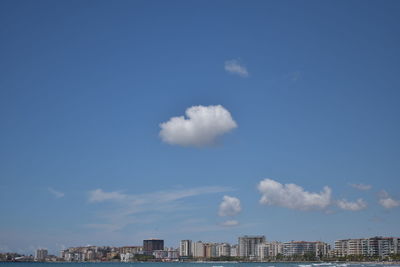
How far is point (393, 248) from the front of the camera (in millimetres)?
190500

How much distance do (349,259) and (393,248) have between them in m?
19.2

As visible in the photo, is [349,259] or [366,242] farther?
[366,242]

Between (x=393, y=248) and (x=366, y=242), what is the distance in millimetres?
11160

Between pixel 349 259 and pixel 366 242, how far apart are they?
18897 millimetres

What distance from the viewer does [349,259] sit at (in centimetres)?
18388

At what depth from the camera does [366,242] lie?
19912 cm
